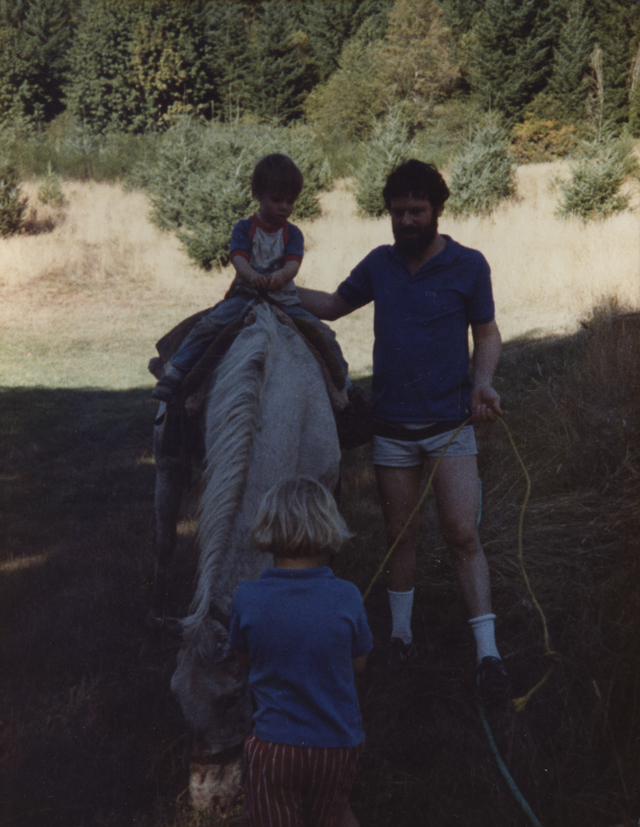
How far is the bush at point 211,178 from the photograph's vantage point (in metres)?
11.7

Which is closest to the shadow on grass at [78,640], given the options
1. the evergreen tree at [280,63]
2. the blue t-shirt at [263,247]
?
the blue t-shirt at [263,247]

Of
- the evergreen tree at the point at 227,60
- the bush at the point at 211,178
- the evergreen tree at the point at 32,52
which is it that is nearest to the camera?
the evergreen tree at the point at 32,52

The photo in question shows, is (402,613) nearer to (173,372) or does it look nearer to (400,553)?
(400,553)

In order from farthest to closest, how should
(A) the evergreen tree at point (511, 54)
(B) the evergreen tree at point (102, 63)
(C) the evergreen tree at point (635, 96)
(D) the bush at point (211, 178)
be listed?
(D) the bush at point (211, 178) → (A) the evergreen tree at point (511, 54) → (B) the evergreen tree at point (102, 63) → (C) the evergreen tree at point (635, 96)

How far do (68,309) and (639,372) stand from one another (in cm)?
780

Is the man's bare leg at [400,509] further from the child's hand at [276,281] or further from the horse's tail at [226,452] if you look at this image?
the child's hand at [276,281]

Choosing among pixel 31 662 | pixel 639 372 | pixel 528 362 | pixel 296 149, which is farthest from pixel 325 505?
pixel 296 149

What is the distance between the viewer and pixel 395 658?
279cm

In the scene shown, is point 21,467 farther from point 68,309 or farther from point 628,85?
point 628,85

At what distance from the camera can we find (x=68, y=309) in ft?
30.2

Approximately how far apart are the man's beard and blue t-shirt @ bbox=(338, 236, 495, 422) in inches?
1.9

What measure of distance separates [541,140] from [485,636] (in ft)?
40.2

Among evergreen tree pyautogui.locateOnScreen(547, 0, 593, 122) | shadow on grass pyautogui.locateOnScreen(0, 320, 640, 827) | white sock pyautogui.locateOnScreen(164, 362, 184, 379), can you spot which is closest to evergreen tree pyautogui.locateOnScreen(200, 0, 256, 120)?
evergreen tree pyautogui.locateOnScreen(547, 0, 593, 122)

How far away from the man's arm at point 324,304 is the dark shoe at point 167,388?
28.6 inches
